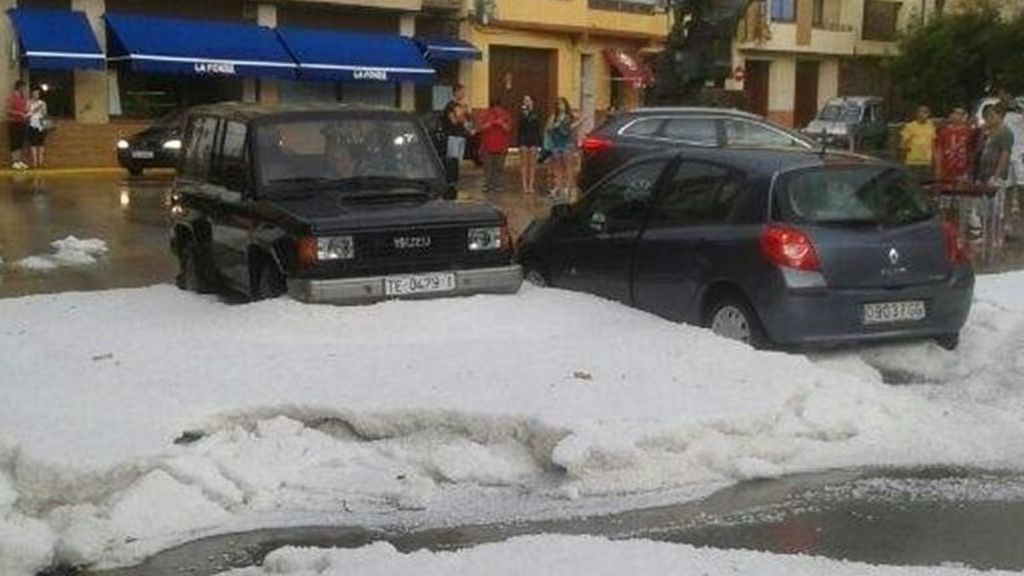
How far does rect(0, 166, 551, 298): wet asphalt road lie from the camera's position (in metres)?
14.6

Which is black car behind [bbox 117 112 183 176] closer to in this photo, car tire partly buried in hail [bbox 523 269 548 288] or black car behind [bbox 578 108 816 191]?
black car behind [bbox 578 108 816 191]

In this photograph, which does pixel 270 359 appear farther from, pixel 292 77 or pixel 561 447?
pixel 292 77

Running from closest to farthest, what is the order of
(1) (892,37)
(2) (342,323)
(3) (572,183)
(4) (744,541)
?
(4) (744,541) → (2) (342,323) → (3) (572,183) → (1) (892,37)

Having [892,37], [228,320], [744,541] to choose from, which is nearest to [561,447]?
[744,541]

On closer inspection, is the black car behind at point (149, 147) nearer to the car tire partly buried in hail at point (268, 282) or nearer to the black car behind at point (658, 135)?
the black car behind at point (658, 135)

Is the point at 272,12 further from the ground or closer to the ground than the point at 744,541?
further from the ground

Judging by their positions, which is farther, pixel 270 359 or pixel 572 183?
pixel 572 183

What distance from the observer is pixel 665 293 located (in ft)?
33.2

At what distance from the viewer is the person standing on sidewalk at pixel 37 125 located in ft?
97.1

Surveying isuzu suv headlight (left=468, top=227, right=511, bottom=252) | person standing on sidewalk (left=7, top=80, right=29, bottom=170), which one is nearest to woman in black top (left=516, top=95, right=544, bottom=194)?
person standing on sidewalk (left=7, top=80, right=29, bottom=170)

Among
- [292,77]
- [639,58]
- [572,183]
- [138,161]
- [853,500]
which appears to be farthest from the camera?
[639,58]

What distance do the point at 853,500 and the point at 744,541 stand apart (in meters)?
0.91

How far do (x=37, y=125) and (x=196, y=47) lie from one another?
15.1 feet

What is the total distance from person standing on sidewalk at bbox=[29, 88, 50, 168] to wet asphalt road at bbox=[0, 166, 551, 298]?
0.95 meters
